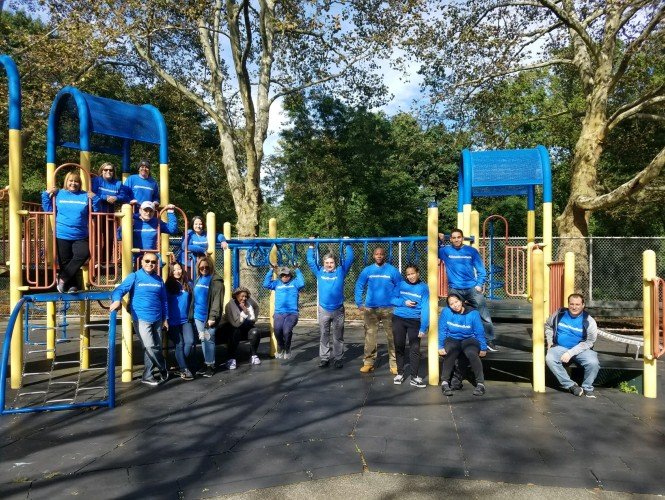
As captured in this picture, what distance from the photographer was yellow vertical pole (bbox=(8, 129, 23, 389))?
247 inches

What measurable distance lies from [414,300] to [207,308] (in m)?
2.77

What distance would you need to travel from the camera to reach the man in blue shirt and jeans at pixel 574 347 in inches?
247

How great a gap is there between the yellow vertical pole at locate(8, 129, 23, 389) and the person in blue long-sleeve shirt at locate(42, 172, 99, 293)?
0.55 meters

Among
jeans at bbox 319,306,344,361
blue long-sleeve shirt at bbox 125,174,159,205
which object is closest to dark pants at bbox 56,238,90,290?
blue long-sleeve shirt at bbox 125,174,159,205

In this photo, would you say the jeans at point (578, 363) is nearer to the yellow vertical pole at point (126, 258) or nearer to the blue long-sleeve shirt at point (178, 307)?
the blue long-sleeve shirt at point (178, 307)

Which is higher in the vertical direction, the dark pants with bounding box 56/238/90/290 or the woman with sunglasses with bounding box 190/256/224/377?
the dark pants with bounding box 56/238/90/290

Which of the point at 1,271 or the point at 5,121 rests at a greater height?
the point at 5,121

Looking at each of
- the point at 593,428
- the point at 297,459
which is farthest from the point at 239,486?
the point at 593,428

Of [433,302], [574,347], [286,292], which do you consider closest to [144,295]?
[286,292]

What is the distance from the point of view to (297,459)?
4152 mm

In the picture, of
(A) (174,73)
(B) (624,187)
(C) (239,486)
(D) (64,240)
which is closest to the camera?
(C) (239,486)

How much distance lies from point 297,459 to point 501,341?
4.93m

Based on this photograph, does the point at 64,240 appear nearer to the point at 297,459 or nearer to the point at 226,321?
the point at 226,321

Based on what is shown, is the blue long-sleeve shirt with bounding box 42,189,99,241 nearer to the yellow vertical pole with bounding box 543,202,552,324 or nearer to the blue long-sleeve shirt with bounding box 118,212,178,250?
the blue long-sleeve shirt with bounding box 118,212,178,250
